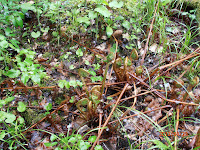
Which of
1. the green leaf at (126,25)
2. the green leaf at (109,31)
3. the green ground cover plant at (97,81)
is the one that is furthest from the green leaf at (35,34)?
the green leaf at (126,25)

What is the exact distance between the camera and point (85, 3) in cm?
271

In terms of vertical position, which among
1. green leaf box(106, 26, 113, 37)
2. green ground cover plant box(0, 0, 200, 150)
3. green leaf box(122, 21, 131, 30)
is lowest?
green ground cover plant box(0, 0, 200, 150)

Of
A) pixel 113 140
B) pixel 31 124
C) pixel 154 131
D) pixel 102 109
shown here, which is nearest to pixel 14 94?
pixel 31 124

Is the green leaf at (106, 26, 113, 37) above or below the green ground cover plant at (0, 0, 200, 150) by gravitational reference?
above

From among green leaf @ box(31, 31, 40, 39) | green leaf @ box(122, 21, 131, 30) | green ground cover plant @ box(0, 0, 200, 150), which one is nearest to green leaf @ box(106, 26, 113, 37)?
green ground cover plant @ box(0, 0, 200, 150)

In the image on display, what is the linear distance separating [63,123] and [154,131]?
1.05 m

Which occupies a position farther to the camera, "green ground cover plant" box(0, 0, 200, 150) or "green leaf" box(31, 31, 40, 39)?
"green leaf" box(31, 31, 40, 39)

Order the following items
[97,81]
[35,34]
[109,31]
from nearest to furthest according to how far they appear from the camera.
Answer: [97,81] < [109,31] < [35,34]

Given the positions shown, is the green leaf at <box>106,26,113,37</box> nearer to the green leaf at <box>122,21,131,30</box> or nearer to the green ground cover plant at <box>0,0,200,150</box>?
the green ground cover plant at <box>0,0,200,150</box>

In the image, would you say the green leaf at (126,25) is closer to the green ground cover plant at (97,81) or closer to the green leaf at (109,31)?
the green ground cover plant at (97,81)

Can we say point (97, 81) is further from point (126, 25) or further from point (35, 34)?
point (35, 34)

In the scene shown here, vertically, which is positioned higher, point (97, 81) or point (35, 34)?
point (35, 34)

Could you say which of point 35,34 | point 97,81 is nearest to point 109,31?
point 97,81

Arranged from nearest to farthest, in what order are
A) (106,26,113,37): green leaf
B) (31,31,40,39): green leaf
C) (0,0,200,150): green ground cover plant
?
(0,0,200,150): green ground cover plant
(106,26,113,37): green leaf
(31,31,40,39): green leaf
